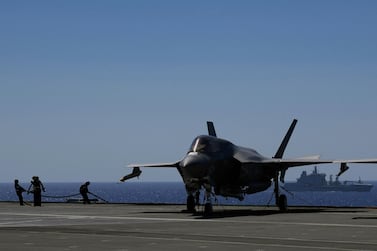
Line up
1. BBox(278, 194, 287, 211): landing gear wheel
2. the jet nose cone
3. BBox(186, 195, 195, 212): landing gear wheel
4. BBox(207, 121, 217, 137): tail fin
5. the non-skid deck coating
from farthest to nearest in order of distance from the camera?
BBox(207, 121, 217, 137): tail fin
BBox(278, 194, 287, 211): landing gear wheel
BBox(186, 195, 195, 212): landing gear wheel
the jet nose cone
the non-skid deck coating

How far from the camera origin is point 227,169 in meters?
40.4

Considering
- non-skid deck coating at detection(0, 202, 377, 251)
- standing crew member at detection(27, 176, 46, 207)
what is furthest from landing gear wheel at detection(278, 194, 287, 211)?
standing crew member at detection(27, 176, 46, 207)

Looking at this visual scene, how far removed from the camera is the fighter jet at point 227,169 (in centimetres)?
3766

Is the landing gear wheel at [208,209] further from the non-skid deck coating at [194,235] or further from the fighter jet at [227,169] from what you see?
the non-skid deck coating at [194,235]

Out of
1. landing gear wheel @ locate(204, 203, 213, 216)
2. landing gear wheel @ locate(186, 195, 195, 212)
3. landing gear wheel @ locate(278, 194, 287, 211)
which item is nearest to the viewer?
landing gear wheel @ locate(204, 203, 213, 216)

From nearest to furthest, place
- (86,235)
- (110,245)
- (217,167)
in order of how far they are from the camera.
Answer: (110,245) < (86,235) < (217,167)

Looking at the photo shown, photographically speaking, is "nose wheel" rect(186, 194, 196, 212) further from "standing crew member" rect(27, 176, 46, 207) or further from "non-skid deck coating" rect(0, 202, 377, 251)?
"standing crew member" rect(27, 176, 46, 207)

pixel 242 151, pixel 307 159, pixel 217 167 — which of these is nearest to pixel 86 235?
pixel 217 167

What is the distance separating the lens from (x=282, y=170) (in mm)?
45094

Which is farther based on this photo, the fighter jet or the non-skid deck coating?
the fighter jet

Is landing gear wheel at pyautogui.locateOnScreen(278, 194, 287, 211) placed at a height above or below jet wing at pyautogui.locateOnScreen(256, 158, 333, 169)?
below

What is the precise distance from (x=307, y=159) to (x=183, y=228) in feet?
60.5

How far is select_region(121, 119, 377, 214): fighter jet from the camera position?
1483 inches

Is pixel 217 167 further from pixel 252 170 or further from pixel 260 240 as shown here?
pixel 260 240
